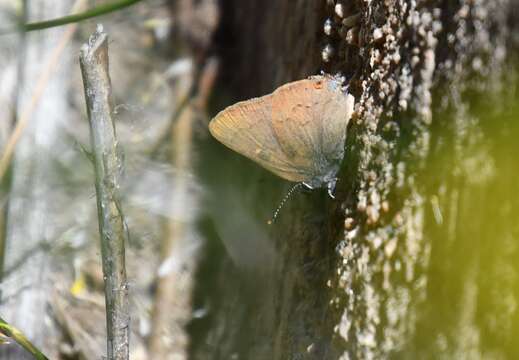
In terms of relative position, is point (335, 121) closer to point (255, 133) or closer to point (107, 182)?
point (255, 133)

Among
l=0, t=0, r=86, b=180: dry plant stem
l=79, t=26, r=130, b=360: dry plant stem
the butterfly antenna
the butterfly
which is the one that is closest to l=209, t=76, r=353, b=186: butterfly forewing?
the butterfly

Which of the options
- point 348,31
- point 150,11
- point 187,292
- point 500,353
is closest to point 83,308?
point 187,292

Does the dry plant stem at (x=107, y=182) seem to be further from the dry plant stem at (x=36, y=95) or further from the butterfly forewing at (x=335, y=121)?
the dry plant stem at (x=36, y=95)

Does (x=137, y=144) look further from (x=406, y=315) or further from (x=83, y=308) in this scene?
(x=406, y=315)

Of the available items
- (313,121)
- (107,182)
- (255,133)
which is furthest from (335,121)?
(107,182)

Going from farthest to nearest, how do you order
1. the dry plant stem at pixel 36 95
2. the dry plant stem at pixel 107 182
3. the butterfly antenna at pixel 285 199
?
the dry plant stem at pixel 36 95 → the butterfly antenna at pixel 285 199 → the dry plant stem at pixel 107 182

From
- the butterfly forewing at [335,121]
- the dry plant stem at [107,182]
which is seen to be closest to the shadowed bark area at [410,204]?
the butterfly forewing at [335,121]

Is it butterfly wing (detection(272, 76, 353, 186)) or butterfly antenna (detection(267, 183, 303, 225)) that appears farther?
butterfly antenna (detection(267, 183, 303, 225))

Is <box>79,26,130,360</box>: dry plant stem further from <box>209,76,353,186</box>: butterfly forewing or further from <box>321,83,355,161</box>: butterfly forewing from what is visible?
<box>321,83,355,161</box>: butterfly forewing
